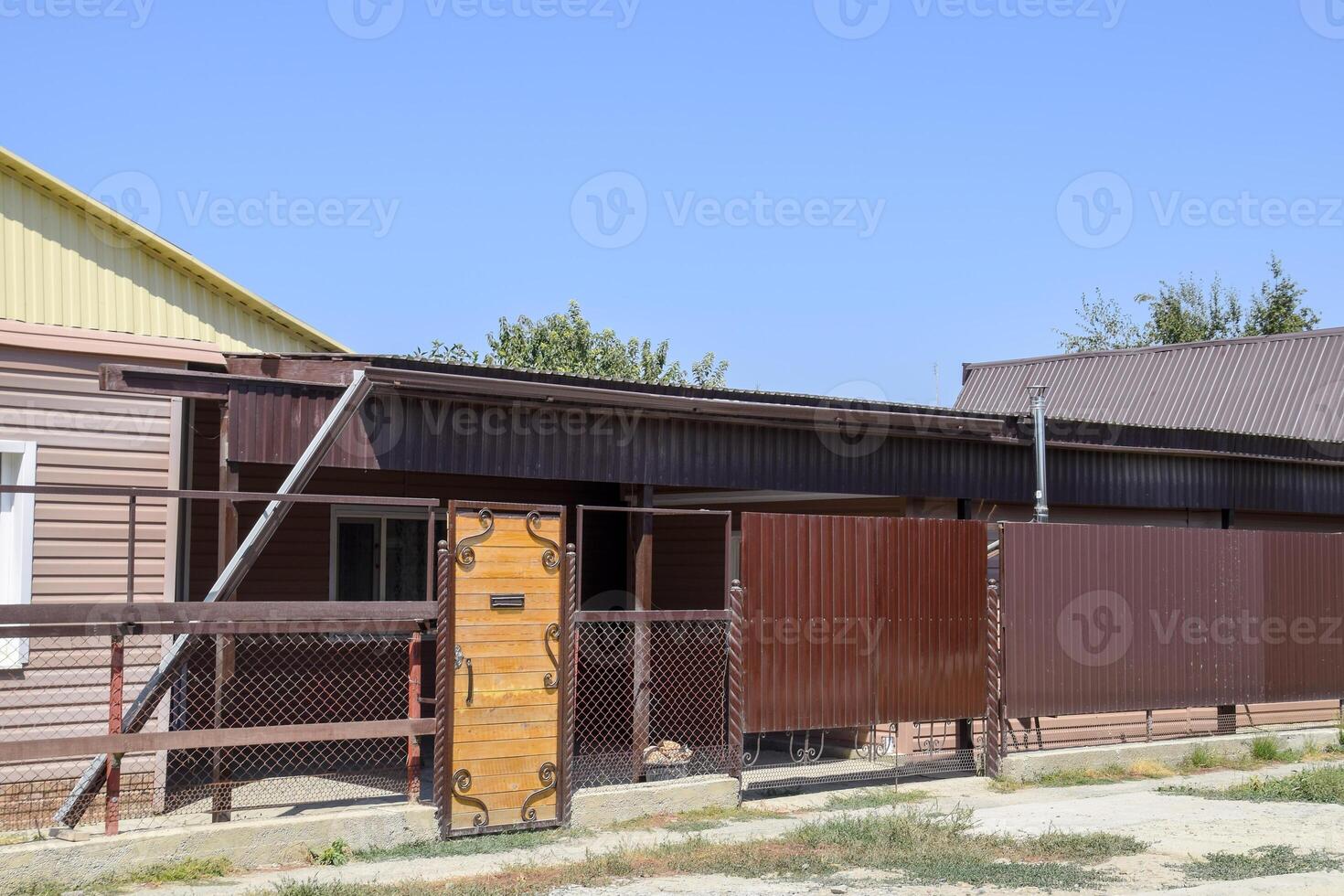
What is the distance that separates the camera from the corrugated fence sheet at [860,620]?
34.7 feet

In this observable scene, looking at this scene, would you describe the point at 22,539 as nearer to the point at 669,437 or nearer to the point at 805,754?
the point at 669,437

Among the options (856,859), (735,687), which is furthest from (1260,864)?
(735,687)

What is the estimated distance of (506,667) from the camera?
9.16 m

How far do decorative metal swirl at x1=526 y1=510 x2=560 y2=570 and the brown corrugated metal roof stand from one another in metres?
13.5

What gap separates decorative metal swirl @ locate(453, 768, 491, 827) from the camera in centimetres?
888

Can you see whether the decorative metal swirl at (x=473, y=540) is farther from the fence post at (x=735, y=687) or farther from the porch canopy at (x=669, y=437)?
the fence post at (x=735, y=687)

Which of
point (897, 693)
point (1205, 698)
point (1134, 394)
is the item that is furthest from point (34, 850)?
point (1134, 394)

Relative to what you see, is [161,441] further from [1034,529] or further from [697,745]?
[1034,529]

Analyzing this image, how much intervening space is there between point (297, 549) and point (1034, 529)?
7033 millimetres

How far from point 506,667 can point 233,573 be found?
192 centimetres

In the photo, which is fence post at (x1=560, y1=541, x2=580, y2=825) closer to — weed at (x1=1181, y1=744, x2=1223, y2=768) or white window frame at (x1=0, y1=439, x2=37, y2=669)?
white window frame at (x1=0, y1=439, x2=37, y2=669)

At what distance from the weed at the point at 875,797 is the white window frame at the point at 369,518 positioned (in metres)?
5.04

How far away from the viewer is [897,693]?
1138 cm

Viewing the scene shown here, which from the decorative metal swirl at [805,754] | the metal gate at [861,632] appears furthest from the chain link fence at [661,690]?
the metal gate at [861,632]
